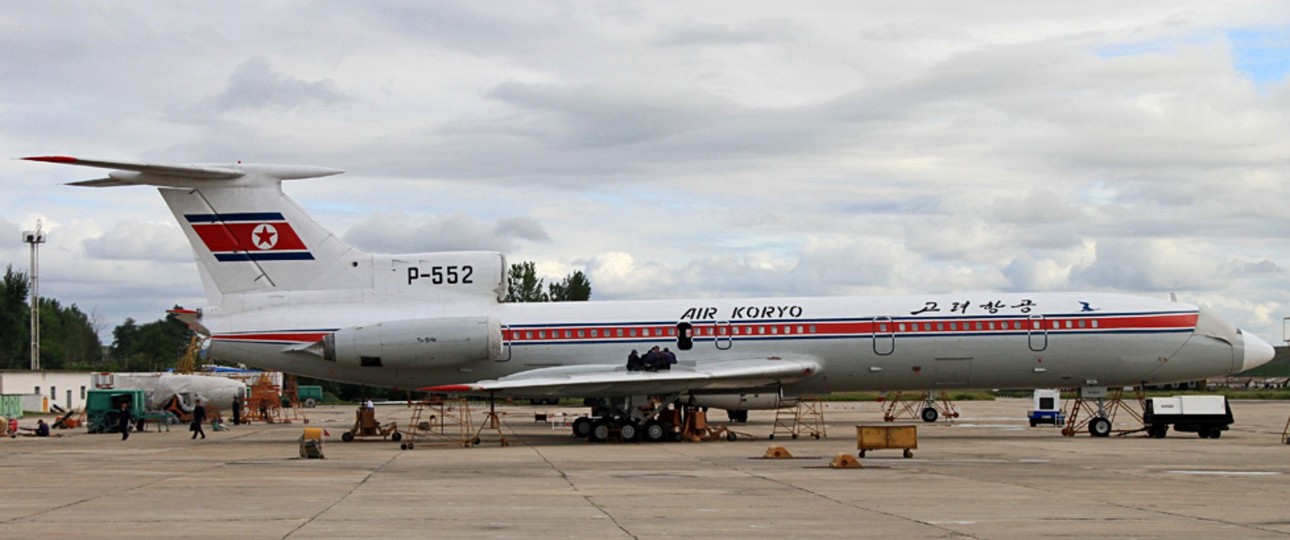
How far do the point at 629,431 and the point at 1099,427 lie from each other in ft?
40.6

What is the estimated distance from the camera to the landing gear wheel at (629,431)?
112 ft

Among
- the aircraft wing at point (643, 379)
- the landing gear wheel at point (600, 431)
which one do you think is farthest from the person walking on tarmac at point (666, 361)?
the landing gear wheel at point (600, 431)

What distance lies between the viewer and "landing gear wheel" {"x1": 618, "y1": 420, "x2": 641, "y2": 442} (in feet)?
112

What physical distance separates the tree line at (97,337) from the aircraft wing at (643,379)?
7056 centimetres

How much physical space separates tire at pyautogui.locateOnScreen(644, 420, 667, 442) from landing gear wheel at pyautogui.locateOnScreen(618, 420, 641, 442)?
26cm

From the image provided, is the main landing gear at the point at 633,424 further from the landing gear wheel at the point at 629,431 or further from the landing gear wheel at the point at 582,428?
the landing gear wheel at the point at 582,428

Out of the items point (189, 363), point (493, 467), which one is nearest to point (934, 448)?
point (493, 467)

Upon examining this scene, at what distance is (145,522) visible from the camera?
50.1ft

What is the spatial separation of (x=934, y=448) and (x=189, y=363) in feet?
169

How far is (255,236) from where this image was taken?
35.1 meters

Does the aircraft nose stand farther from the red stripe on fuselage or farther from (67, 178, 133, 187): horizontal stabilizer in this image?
(67, 178, 133, 187): horizontal stabilizer

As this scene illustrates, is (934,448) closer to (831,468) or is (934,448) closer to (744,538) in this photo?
(831,468)

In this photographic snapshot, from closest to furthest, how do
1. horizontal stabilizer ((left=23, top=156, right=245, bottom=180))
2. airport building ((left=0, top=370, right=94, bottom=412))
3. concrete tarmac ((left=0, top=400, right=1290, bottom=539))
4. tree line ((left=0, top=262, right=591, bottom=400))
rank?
1. concrete tarmac ((left=0, top=400, right=1290, bottom=539))
2. horizontal stabilizer ((left=23, top=156, right=245, bottom=180))
3. airport building ((left=0, top=370, right=94, bottom=412))
4. tree line ((left=0, top=262, right=591, bottom=400))

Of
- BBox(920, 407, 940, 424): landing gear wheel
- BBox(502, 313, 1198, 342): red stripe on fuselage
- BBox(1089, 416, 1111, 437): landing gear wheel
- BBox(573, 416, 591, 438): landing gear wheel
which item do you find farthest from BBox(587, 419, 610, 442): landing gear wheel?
BBox(920, 407, 940, 424): landing gear wheel
